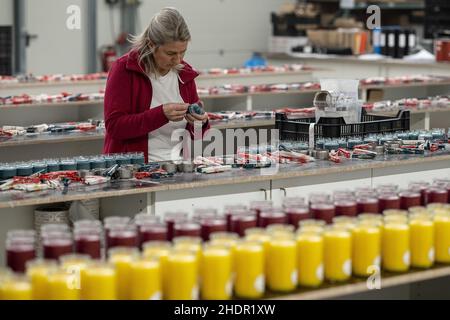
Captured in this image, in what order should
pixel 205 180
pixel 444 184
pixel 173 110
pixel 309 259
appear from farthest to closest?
pixel 173 110
pixel 205 180
pixel 444 184
pixel 309 259

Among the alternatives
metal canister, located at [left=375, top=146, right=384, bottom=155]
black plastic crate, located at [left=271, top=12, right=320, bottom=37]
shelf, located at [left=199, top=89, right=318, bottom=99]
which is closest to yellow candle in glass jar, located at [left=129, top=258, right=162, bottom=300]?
metal canister, located at [left=375, top=146, right=384, bottom=155]

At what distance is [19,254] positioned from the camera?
3.28m

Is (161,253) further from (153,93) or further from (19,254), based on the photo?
(153,93)

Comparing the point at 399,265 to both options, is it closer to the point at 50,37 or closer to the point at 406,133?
the point at 406,133

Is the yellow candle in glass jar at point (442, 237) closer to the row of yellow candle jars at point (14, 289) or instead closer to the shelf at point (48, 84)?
the row of yellow candle jars at point (14, 289)

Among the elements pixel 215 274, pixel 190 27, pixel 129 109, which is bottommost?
pixel 215 274

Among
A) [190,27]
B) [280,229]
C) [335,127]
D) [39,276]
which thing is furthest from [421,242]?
[190,27]

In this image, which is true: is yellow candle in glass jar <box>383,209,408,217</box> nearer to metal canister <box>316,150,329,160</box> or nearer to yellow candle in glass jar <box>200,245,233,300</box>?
yellow candle in glass jar <box>200,245,233,300</box>

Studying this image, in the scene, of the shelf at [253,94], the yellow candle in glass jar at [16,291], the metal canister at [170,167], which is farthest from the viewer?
the shelf at [253,94]

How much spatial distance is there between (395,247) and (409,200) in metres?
0.48

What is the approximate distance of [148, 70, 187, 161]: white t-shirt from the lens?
5.55 meters

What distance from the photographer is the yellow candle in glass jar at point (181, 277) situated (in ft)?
10.4

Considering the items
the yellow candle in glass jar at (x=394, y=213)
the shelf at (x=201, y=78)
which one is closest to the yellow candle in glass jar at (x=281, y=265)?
the yellow candle in glass jar at (x=394, y=213)

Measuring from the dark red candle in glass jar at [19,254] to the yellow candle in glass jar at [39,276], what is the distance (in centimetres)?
18
